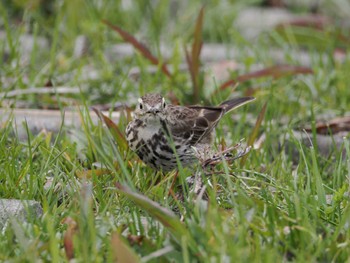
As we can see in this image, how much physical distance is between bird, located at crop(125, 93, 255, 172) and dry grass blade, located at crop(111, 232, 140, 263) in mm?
1310

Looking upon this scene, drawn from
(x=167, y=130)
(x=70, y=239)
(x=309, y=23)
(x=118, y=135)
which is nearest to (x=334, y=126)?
(x=167, y=130)

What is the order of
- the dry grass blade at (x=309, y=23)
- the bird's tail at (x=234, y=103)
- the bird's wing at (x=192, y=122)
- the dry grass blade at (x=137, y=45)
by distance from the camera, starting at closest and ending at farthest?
the bird's wing at (x=192, y=122), the bird's tail at (x=234, y=103), the dry grass blade at (x=137, y=45), the dry grass blade at (x=309, y=23)

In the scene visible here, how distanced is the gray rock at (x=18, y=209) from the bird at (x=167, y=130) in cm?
85

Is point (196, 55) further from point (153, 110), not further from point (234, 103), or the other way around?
point (153, 110)

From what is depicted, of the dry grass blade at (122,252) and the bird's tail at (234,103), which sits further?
the bird's tail at (234,103)

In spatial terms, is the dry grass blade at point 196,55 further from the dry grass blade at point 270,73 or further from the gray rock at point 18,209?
the gray rock at point 18,209

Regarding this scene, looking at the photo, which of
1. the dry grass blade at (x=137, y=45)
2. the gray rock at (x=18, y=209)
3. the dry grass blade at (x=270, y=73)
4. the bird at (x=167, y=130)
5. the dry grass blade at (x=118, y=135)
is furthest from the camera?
the dry grass blade at (x=270, y=73)

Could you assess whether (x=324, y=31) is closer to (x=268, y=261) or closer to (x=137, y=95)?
(x=137, y=95)

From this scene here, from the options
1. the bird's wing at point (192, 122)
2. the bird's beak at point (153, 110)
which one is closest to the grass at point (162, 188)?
the bird's wing at point (192, 122)

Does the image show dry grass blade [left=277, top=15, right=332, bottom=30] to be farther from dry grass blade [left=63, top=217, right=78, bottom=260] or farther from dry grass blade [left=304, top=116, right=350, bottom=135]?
dry grass blade [left=63, top=217, right=78, bottom=260]

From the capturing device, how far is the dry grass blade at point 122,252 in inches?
116

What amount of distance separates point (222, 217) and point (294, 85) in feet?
10.9

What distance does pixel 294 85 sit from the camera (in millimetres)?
6609

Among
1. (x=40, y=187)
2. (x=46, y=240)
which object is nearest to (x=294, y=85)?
(x=40, y=187)
